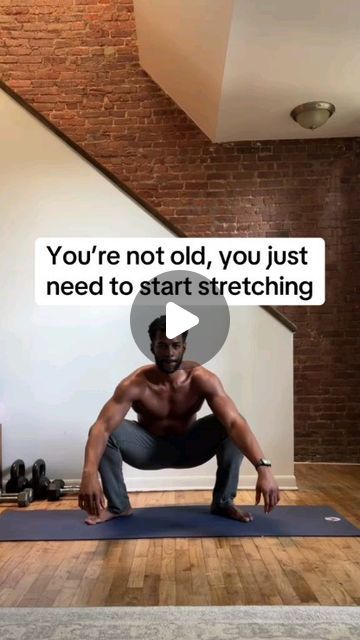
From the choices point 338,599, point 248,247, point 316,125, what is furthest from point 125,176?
point 338,599

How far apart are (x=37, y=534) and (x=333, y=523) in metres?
1.34

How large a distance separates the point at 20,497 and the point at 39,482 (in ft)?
0.70

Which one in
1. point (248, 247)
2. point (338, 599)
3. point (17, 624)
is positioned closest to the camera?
point (17, 624)

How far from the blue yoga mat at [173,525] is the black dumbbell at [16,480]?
31cm

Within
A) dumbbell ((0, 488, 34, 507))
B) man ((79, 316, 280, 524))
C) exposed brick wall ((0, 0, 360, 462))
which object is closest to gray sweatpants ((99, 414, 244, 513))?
man ((79, 316, 280, 524))

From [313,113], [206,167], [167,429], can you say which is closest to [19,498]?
[167,429]

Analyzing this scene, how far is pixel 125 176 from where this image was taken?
5027 mm

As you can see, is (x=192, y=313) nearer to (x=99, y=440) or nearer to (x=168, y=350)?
(x=168, y=350)

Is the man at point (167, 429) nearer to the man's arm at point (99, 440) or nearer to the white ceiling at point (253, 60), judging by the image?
the man's arm at point (99, 440)

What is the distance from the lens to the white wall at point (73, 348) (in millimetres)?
3736

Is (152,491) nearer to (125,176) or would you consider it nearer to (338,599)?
(338,599)

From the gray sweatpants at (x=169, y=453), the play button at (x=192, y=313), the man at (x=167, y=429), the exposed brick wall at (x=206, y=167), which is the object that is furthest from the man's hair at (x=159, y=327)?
the exposed brick wall at (x=206, y=167)

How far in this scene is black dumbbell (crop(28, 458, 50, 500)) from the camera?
3445 mm

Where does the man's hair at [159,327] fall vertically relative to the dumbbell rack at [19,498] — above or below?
above
